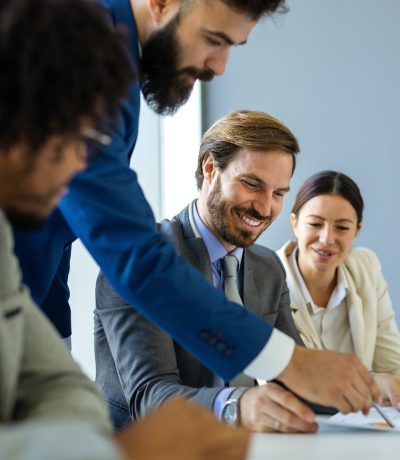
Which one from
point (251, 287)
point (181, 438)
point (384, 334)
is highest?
point (181, 438)

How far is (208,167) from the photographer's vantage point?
2.18 metres

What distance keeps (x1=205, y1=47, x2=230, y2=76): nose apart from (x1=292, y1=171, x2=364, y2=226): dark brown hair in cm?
163

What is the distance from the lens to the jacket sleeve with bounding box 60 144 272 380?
1.17 meters

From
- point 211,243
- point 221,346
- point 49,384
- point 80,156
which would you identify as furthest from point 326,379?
point 211,243

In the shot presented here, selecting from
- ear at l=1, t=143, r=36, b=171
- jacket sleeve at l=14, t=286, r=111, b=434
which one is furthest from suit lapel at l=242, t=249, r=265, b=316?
ear at l=1, t=143, r=36, b=171

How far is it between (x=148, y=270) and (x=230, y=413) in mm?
491

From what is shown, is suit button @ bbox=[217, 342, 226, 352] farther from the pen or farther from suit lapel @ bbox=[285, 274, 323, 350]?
suit lapel @ bbox=[285, 274, 323, 350]

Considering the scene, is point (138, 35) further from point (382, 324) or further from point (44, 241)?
point (382, 324)

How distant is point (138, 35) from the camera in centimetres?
139

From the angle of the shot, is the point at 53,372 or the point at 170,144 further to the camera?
the point at 170,144

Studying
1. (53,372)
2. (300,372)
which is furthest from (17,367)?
(300,372)

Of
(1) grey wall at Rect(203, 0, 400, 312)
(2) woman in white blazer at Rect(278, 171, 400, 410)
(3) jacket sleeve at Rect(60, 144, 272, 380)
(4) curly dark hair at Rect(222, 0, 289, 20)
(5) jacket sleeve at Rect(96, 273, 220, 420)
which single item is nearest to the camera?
(3) jacket sleeve at Rect(60, 144, 272, 380)

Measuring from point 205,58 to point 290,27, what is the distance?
265 centimetres

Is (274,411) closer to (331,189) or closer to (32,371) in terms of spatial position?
(32,371)
